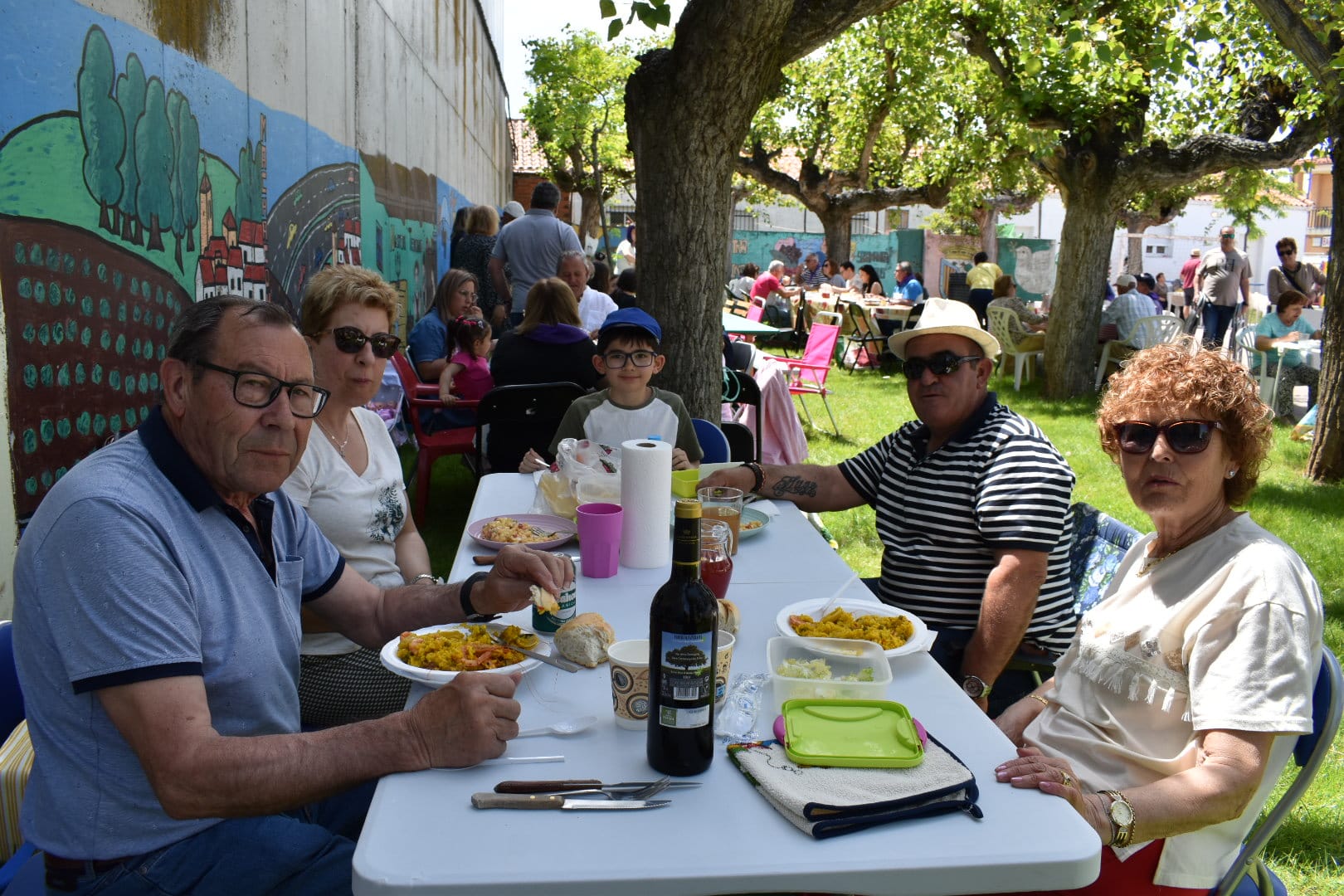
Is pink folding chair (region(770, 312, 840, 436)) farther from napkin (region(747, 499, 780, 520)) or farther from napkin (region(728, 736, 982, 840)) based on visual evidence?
napkin (region(728, 736, 982, 840))

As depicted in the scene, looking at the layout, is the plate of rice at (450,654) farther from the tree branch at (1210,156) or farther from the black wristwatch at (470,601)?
the tree branch at (1210,156)

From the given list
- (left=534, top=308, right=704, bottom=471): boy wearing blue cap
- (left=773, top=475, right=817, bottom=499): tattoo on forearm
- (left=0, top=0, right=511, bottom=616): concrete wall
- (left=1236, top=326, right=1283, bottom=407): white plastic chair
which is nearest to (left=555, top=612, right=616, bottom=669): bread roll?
(left=773, top=475, right=817, bottom=499): tattoo on forearm

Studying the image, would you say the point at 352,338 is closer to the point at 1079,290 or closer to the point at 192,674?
the point at 192,674

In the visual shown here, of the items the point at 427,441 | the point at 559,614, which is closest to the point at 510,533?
the point at 559,614

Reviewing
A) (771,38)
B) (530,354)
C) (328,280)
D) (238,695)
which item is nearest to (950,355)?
(328,280)

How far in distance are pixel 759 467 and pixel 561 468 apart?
0.70m

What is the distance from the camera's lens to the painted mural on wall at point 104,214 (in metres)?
2.63

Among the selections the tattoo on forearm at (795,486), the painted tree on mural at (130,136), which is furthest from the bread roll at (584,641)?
the painted tree on mural at (130,136)

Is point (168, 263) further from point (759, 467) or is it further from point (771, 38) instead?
point (771, 38)

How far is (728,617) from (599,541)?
0.54 m

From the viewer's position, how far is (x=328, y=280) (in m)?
2.98

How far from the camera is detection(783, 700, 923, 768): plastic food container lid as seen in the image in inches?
61.6

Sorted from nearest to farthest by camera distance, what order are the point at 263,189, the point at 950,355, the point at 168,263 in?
the point at 950,355
the point at 168,263
the point at 263,189

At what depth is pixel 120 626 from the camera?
150 cm
